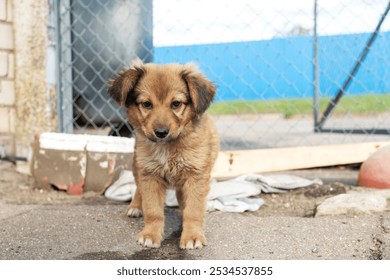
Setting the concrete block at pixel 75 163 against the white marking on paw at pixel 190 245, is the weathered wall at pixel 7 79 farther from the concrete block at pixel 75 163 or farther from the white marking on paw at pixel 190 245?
the white marking on paw at pixel 190 245

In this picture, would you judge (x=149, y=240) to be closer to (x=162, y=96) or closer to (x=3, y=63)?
(x=162, y=96)

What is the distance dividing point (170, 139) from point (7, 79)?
113 inches

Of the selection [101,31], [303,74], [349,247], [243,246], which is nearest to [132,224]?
[243,246]

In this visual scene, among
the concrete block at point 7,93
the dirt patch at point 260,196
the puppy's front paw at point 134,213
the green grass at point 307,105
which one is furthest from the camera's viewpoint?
the green grass at point 307,105

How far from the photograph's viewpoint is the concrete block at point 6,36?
504 cm

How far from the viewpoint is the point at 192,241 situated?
110 inches

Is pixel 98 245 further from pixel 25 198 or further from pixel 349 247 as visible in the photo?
pixel 25 198

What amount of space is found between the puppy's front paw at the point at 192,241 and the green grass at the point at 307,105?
3050 mm

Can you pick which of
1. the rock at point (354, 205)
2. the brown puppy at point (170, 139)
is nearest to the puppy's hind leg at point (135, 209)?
the brown puppy at point (170, 139)

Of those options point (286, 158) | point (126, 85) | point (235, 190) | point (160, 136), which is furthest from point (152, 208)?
point (286, 158)

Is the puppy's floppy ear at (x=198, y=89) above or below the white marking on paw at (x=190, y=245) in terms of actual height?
above

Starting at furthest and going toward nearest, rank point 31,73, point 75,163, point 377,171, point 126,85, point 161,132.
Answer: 1. point 31,73
2. point 75,163
3. point 377,171
4. point 126,85
5. point 161,132

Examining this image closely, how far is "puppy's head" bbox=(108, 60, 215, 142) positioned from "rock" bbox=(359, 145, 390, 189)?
1979mm

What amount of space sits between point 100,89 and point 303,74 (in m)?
2.19
